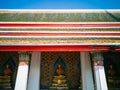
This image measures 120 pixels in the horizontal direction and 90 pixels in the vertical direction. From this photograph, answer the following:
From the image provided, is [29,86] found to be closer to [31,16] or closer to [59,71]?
[59,71]

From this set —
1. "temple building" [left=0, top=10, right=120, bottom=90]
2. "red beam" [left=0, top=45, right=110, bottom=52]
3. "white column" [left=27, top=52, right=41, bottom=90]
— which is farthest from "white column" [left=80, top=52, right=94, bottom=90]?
"white column" [left=27, top=52, right=41, bottom=90]

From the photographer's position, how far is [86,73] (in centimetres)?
662

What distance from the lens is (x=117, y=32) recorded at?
7.41m

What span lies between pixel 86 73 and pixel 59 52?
178 centimetres

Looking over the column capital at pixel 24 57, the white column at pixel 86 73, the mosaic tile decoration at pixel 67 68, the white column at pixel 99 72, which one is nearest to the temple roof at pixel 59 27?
the column capital at pixel 24 57

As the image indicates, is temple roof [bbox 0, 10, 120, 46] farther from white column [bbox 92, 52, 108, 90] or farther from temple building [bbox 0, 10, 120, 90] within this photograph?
white column [bbox 92, 52, 108, 90]

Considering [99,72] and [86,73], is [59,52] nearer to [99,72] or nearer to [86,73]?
[86,73]

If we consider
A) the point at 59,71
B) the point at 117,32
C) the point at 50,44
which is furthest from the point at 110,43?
the point at 59,71

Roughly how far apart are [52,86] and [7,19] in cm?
440

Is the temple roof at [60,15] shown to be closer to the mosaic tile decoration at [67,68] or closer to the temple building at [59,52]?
the temple building at [59,52]

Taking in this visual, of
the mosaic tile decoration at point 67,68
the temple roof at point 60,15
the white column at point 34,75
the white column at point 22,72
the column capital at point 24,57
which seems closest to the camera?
the white column at point 22,72

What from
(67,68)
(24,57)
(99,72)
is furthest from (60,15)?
(99,72)

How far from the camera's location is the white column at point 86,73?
6.47 meters

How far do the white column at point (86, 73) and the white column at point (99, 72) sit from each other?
0.67 meters
